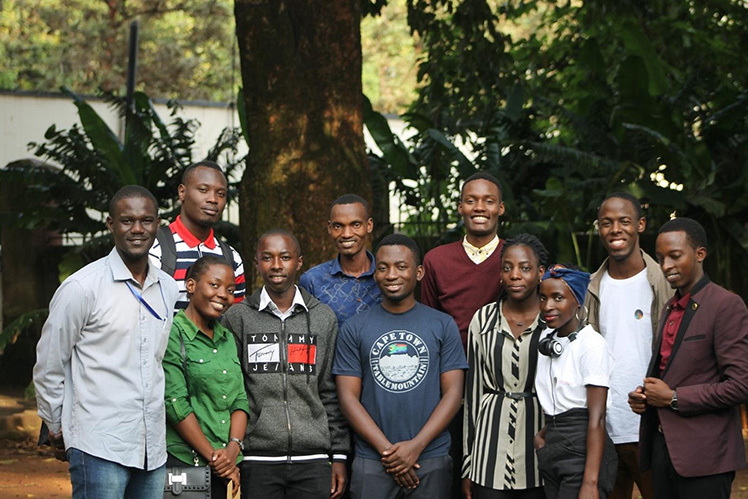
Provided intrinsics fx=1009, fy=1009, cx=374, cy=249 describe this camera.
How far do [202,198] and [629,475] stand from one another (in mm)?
2460

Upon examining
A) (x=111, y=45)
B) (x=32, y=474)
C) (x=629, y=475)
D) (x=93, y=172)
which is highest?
(x=111, y=45)

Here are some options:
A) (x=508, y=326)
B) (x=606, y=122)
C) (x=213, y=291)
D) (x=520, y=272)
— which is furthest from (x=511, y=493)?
(x=606, y=122)

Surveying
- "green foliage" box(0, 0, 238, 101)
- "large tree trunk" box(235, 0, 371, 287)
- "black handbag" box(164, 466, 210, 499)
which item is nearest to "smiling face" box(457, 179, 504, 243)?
"black handbag" box(164, 466, 210, 499)

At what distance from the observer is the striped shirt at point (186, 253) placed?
4.53 m

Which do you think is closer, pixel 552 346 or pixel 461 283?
pixel 552 346

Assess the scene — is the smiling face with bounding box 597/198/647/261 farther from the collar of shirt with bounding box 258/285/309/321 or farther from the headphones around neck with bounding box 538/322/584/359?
the collar of shirt with bounding box 258/285/309/321

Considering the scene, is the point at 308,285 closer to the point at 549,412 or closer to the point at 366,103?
the point at 549,412

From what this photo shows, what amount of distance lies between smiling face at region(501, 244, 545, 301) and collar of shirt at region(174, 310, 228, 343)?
1262 millimetres

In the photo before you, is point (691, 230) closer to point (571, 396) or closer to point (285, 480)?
point (571, 396)

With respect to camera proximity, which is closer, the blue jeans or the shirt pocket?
the blue jeans

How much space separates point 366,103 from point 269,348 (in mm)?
5468

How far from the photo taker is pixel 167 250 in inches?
181

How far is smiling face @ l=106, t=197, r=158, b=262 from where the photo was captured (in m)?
4.01

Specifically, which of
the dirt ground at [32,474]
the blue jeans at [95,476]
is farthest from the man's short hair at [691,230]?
the dirt ground at [32,474]
